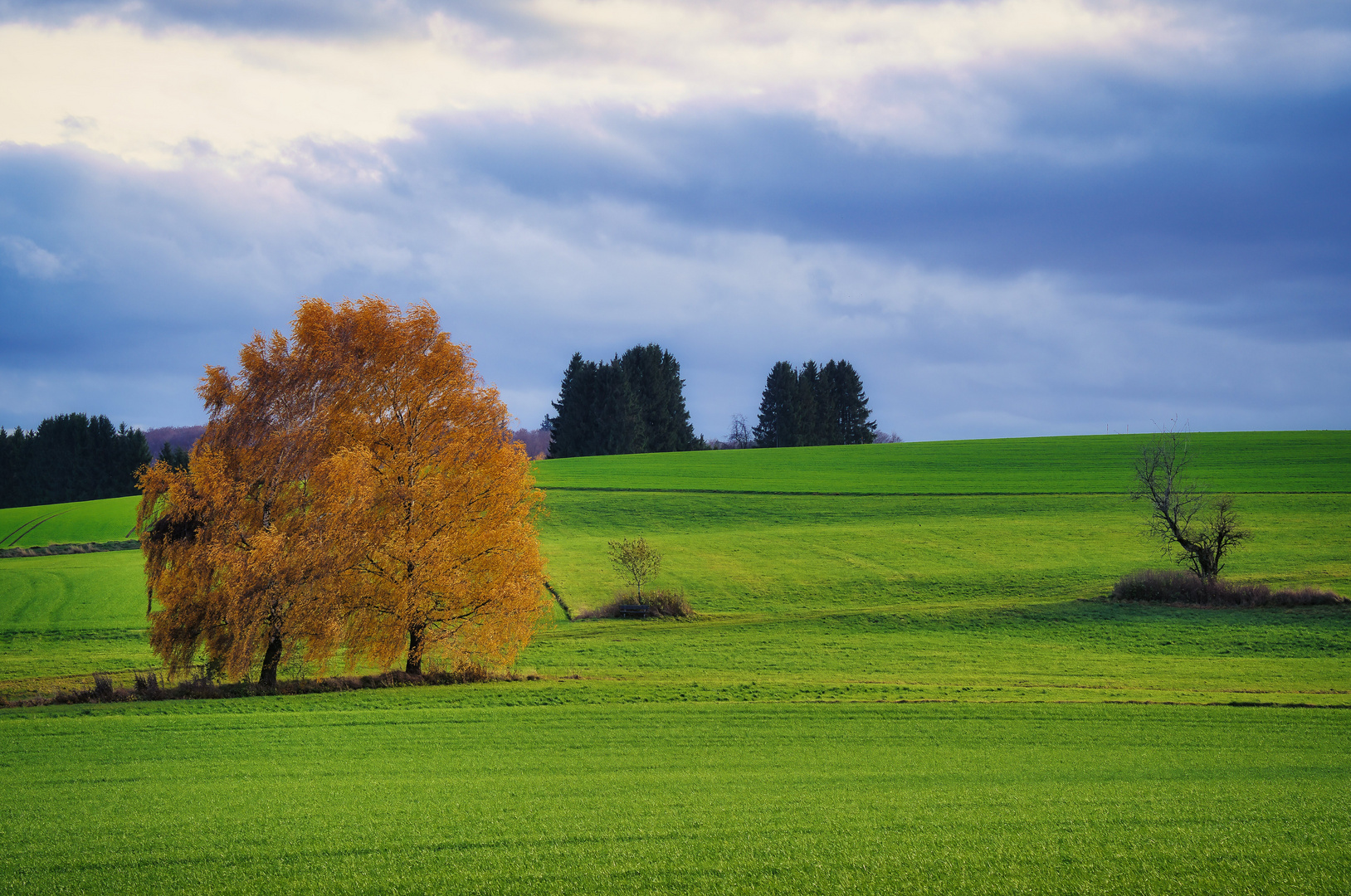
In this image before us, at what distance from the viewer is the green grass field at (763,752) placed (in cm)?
843

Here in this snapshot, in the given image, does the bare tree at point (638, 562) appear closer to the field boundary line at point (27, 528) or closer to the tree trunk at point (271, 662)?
the tree trunk at point (271, 662)

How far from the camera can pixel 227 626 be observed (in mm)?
22375

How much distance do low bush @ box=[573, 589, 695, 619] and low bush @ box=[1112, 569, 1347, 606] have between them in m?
Answer: 20.6

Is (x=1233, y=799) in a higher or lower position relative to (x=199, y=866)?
lower

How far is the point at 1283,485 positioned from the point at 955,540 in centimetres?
3153

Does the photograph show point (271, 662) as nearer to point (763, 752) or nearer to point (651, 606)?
point (763, 752)

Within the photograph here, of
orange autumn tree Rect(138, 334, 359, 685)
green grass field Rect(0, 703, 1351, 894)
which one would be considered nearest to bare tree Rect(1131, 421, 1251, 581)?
green grass field Rect(0, 703, 1351, 894)

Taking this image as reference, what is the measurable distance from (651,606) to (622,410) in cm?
7495

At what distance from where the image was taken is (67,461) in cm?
10088

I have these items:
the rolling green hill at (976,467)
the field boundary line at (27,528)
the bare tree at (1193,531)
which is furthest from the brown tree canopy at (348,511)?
the field boundary line at (27,528)

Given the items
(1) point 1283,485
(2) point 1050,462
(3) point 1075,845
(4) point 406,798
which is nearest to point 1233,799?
(3) point 1075,845

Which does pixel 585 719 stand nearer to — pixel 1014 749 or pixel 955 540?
pixel 1014 749

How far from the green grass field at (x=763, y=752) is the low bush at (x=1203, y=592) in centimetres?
143

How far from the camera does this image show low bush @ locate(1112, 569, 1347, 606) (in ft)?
120
